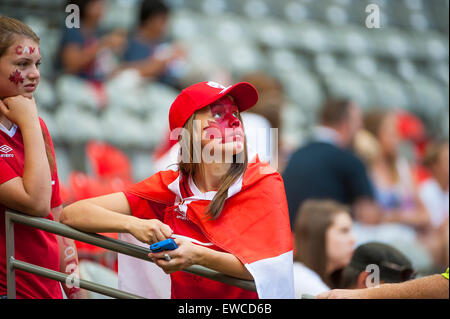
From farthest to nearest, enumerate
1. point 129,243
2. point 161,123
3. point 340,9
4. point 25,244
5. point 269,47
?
point 340,9 → point 269,47 → point 161,123 → point 25,244 → point 129,243

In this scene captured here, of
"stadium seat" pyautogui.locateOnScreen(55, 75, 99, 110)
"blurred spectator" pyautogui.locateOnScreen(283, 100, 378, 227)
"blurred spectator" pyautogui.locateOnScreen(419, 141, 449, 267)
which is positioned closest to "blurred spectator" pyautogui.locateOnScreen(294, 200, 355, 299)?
"blurred spectator" pyautogui.locateOnScreen(283, 100, 378, 227)

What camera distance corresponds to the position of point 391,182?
550cm

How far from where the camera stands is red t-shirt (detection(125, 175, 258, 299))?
2.00m

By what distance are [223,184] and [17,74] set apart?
685 millimetres

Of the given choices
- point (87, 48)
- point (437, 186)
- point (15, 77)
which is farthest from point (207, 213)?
point (437, 186)

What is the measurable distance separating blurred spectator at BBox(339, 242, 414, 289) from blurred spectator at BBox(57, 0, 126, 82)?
2853 mm

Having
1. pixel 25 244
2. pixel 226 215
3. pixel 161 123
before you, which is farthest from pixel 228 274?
pixel 161 123

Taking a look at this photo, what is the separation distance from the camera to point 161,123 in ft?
19.5

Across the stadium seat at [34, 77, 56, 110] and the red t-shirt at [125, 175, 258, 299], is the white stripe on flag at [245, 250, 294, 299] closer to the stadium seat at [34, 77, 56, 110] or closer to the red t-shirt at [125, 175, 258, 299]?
the red t-shirt at [125, 175, 258, 299]

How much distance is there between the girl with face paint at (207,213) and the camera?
1.90 m

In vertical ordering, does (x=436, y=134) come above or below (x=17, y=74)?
above

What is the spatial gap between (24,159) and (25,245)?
0.87ft

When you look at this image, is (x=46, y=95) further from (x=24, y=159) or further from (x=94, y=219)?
(x=94, y=219)
